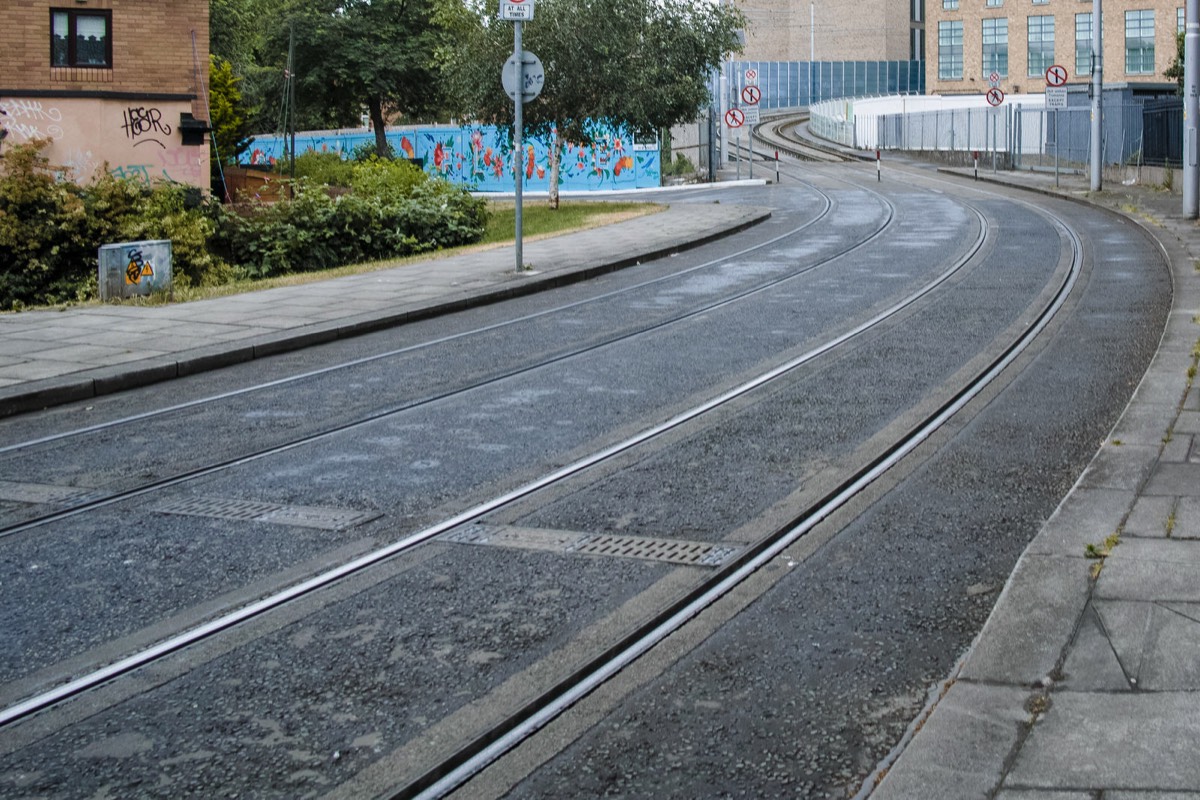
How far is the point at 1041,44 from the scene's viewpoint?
278 ft

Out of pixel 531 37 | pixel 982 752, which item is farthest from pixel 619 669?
pixel 531 37

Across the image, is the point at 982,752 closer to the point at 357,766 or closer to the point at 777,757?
the point at 777,757

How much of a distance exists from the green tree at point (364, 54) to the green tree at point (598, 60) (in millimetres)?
15340

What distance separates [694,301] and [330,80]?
3671 centimetres

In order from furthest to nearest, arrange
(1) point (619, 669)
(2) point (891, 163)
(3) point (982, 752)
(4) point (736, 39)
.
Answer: (2) point (891, 163) < (4) point (736, 39) < (1) point (619, 669) < (3) point (982, 752)

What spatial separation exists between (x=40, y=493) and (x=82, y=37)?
24250 millimetres

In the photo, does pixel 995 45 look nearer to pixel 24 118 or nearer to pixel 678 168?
pixel 678 168

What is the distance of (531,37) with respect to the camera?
32.8 metres

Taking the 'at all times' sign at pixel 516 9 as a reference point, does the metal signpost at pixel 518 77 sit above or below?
below

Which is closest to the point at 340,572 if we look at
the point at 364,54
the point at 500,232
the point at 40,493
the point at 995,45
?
the point at 40,493

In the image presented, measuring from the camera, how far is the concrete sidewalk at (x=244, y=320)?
1155cm

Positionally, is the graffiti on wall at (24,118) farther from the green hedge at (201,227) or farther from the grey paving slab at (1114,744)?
the grey paving slab at (1114,744)

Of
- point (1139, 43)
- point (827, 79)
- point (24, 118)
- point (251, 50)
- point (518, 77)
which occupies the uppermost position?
point (827, 79)

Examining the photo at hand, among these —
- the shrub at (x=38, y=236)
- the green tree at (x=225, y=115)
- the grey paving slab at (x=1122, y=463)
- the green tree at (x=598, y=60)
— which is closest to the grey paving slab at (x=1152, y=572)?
the grey paving slab at (x=1122, y=463)
